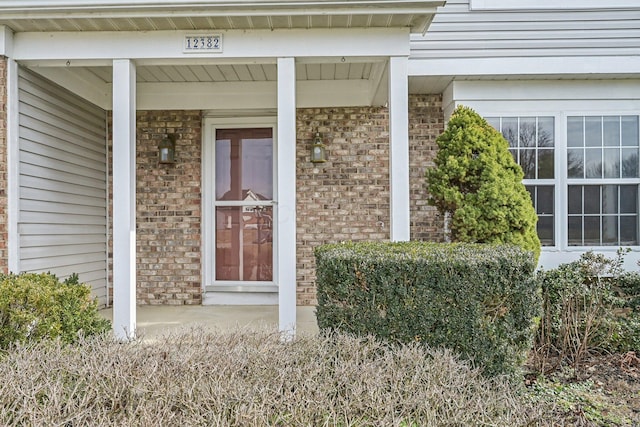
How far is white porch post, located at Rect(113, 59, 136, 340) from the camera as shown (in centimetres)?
391

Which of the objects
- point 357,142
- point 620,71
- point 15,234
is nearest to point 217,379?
point 15,234

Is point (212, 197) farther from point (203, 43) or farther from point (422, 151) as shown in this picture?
point (422, 151)

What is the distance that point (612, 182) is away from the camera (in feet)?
16.6

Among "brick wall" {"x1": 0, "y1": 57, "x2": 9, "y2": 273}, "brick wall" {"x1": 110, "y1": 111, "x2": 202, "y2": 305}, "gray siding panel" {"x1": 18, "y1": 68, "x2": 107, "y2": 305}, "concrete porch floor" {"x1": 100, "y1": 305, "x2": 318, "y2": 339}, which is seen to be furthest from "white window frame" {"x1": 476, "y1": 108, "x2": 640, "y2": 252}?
"brick wall" {"x1": 0, "y1": 57, "x2": 9, "y2": 273}

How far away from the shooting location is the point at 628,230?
16.8 feet

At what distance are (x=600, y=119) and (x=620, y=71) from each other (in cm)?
55

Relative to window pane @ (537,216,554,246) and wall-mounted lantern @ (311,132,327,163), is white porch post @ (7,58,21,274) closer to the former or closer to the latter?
A: wall-mounted lantern @ (311,132,327,163)

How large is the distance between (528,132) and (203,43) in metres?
3.83

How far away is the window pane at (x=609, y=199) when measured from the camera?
Answer: 5.09m

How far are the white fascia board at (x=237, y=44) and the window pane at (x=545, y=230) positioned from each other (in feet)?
8.93

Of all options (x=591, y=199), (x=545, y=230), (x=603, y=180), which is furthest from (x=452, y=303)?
(x=603, y=180)

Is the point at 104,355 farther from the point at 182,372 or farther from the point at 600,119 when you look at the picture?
the point at 600,119

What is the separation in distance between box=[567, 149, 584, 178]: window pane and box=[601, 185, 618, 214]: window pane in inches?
13.4

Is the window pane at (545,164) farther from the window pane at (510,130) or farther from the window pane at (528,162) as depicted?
the window pane at (510,130)
